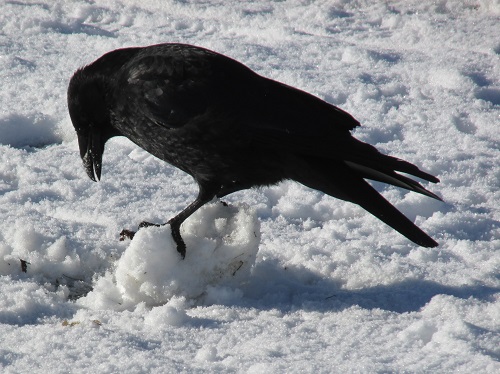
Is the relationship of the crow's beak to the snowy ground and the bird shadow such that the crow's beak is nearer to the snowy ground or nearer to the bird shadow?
the snowy ground

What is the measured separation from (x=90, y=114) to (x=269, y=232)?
3.21 ft

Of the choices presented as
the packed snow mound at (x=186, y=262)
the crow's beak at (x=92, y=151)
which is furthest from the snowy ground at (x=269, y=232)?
the crow's beak at (x=92, y=151)

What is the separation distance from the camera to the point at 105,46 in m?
5.79

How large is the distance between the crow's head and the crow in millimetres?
81

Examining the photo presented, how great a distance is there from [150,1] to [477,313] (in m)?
4.65

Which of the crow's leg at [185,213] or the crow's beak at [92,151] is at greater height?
the crow's beak at [92,151]

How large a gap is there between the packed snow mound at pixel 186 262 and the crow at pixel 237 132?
70 mm

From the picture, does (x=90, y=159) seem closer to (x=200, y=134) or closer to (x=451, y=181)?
(x=200, y=134)

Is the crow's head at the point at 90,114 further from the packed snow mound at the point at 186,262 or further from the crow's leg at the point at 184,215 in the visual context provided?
the packed snow mound at the point at 186,262

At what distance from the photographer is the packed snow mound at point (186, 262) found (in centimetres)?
301

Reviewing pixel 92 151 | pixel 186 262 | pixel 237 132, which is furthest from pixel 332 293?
pixel 92 151

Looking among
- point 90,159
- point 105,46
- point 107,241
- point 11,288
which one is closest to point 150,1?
point 105,46

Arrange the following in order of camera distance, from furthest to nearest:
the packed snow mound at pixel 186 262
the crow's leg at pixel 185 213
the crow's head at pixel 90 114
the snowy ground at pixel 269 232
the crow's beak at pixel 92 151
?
the crow's beak at pixel 92 151 < the crow's head at pixel 90 114 < the crow's leg at pixel 185 213 < the packed snow mound at pixel 186 262 < the snowy ground at pixel 269 232

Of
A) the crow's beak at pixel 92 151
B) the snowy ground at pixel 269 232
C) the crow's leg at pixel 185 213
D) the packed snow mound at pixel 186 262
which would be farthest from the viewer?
the crow's beak at pixel 92 151
